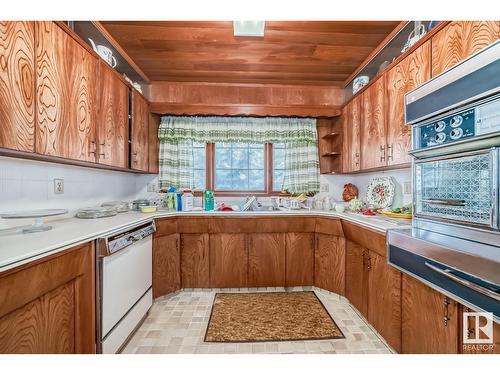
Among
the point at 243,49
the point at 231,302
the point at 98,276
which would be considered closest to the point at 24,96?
the point at 98,276

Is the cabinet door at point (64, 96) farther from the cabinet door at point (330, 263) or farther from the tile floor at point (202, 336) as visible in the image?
the cabinet door at point (330, 263)

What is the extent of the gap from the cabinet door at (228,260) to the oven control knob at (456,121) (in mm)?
1840

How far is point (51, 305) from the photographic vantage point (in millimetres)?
973

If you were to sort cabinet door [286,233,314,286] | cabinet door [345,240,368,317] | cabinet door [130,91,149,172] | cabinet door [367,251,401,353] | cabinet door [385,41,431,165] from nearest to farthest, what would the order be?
cabinet door [367,251,401,353] < cabinet door [385,41,431,165] < cabinet door [345,240,368,317] < cabinet door [130,91,149,172] < cabinet door [286,233,314,286]

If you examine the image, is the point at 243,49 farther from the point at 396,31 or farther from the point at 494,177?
the point at 494,177

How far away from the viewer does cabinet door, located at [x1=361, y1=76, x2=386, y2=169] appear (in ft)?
6.27

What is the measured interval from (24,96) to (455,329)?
2.31 meters

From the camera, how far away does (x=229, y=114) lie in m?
2.66

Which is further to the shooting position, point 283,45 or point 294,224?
point 294,224

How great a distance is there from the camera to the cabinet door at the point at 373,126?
1.91m

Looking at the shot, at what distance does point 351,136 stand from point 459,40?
1.27 metres

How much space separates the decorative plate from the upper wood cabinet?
0.89 feet

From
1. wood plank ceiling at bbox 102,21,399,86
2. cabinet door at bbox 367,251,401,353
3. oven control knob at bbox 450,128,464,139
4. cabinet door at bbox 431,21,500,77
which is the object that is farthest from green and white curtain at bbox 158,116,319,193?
oven control knob at bbox 450,128,464,139

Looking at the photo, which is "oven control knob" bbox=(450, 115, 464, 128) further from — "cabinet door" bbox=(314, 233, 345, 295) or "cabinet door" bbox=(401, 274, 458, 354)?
"cabinet door" bbox=(314, 233, 345, 295)
